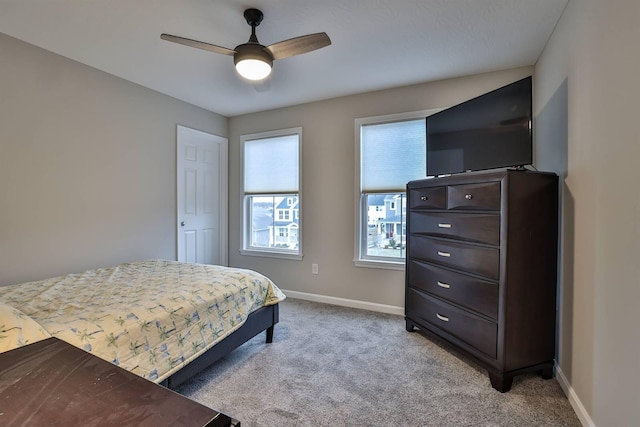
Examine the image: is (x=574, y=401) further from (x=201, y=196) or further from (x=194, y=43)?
(x=201, y=196)

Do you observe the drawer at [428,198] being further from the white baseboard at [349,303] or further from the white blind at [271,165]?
the white blind at [271,165]

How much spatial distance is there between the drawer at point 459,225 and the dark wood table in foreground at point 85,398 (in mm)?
1901

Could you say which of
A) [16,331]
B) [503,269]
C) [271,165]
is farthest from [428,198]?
[16,331]

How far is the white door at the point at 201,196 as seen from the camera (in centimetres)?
371

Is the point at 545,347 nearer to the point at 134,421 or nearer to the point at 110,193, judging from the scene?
the point at 134,421

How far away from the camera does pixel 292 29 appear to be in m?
2.23

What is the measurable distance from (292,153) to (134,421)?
348 cm

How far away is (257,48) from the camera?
193cm

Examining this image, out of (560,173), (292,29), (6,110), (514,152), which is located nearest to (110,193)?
(6,110)

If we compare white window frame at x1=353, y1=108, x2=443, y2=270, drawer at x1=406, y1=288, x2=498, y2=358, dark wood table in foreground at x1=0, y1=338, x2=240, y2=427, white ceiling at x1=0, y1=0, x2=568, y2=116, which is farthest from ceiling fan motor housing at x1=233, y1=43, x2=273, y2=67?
drawer at x1=406, y1=288, x2=498, y2=358

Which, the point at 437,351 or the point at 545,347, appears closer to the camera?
the point at 545,347

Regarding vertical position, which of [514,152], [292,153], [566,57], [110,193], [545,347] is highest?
[566,57]

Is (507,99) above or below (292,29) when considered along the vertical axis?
below

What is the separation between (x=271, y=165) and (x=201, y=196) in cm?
98
